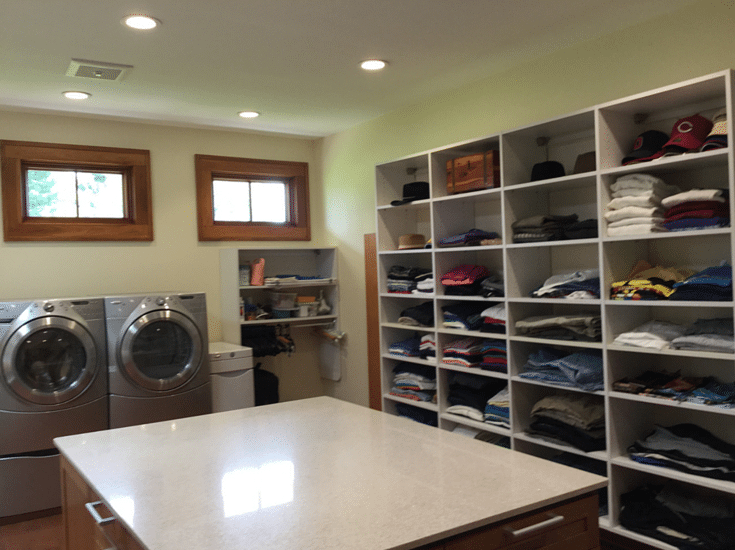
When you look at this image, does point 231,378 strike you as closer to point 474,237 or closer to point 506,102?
point 474,237

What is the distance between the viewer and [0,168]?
4.29 metres

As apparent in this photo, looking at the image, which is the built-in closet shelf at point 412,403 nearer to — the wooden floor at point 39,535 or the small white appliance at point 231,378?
the small white appliance at point 231,378

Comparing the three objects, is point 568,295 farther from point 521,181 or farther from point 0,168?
point 0,168

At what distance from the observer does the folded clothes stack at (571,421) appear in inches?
122

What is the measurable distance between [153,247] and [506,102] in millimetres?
2848

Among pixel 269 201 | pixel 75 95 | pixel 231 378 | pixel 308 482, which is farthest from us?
pixel 269 201

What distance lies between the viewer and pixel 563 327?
3264 mm

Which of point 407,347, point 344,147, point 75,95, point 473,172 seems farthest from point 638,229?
point 75,95

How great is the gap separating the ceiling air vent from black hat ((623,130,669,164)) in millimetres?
2730

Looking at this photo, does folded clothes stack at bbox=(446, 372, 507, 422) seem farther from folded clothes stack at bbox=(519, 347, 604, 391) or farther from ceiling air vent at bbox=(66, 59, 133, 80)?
ceiling air vent at bbox=(66, 59, 133, 80)

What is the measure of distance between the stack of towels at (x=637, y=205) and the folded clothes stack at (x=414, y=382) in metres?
1.72

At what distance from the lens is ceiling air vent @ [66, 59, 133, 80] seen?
345 centimetres

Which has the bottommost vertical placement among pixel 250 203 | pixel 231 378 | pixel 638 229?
pixel 231 378

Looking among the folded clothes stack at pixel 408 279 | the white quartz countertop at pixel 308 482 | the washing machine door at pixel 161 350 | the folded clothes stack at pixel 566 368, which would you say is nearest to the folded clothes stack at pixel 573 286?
the folded clothes stack at pixel 566 368
